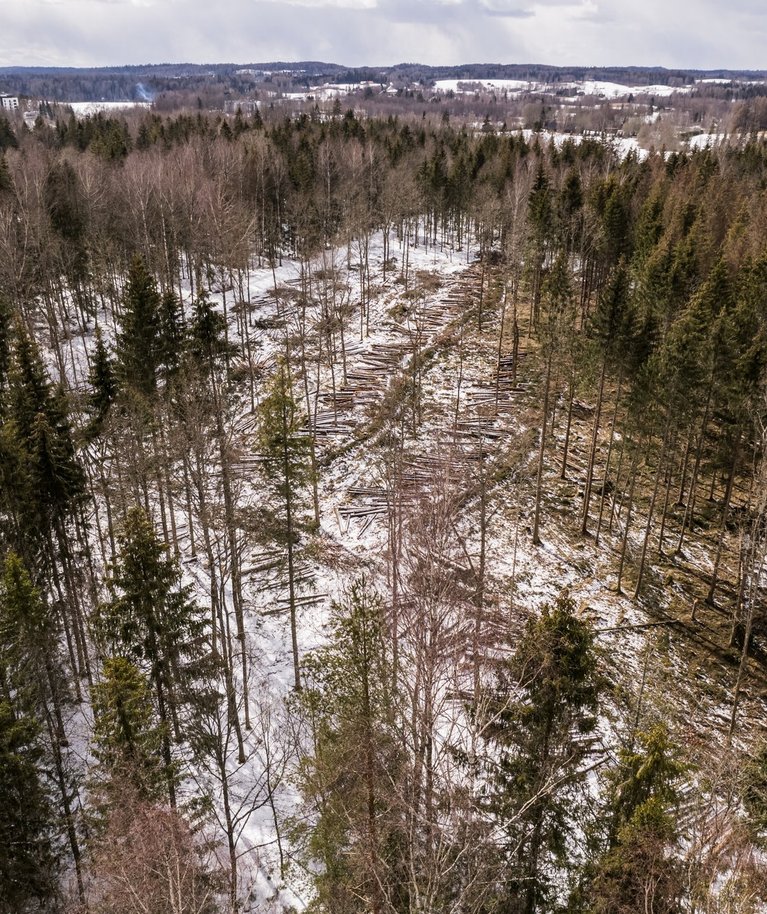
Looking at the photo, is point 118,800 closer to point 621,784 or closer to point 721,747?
point 621,784

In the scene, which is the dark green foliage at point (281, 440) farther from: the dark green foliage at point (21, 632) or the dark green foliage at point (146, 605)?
the dark green foliage at point (21, 632)

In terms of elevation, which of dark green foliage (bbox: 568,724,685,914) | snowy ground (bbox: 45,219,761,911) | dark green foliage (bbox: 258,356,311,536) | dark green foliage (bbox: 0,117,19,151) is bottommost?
snowy ground (bbox: 45,219,761,911)

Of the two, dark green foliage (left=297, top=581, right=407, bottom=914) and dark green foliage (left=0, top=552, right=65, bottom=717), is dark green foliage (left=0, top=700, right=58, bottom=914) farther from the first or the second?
dark green foliage (left=297, top=581, right=407, bottom=914)

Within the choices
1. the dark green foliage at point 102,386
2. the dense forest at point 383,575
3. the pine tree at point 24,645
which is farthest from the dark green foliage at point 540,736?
the dark green foliage at point 102,386

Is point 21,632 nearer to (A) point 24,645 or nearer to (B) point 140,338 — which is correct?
(A) point 24,645

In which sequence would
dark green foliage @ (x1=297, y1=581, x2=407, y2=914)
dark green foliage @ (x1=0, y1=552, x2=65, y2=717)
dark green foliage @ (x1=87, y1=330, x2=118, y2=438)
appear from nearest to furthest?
dark green foliage @ (x1=297, y1=581, x2=407, y2=914), dark green foliage @ (x1=0, y1=552, x2=65, y2=717), dark green foliage @ (x1=87, y1=330, x2=118, y2=438)

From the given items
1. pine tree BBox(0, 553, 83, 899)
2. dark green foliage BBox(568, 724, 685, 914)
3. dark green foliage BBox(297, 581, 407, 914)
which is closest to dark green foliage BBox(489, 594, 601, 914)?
dark green foliage BBox(568, 724, 685, 914)
